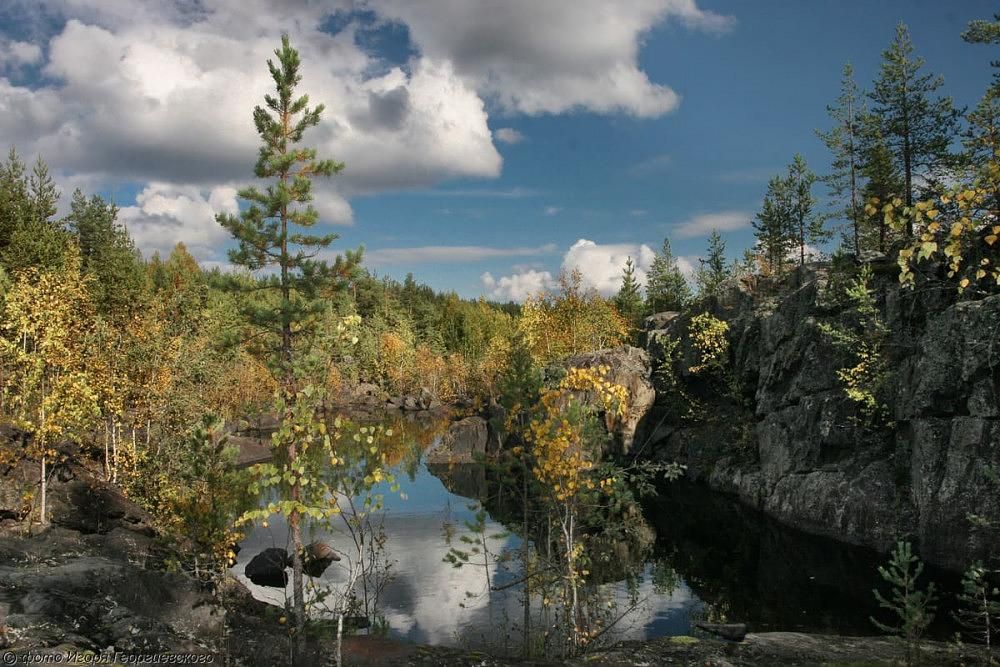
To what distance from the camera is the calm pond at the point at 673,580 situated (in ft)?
62.7

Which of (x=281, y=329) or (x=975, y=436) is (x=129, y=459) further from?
(x=975, y=436)

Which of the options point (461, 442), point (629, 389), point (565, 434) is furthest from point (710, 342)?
point (565, 434)

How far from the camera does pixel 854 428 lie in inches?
1137

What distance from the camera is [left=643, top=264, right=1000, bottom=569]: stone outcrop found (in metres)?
21.6

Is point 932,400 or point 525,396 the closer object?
point 525,396

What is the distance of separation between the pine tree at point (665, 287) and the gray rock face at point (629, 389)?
26.9m

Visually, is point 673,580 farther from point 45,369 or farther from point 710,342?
point 45,369

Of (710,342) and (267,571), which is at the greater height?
(710,342)

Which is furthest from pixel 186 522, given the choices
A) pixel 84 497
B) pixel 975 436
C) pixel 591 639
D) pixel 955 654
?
pixel 975 436

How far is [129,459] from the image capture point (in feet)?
79.5

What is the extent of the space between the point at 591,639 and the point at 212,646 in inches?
291

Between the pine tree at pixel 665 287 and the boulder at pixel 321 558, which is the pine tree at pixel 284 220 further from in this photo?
the pine tree at pixel 665 287

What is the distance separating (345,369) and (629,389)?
2042 centimetres

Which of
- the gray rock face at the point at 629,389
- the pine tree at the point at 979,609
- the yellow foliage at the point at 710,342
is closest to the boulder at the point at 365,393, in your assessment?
the gray rock face at the point at 629,389
